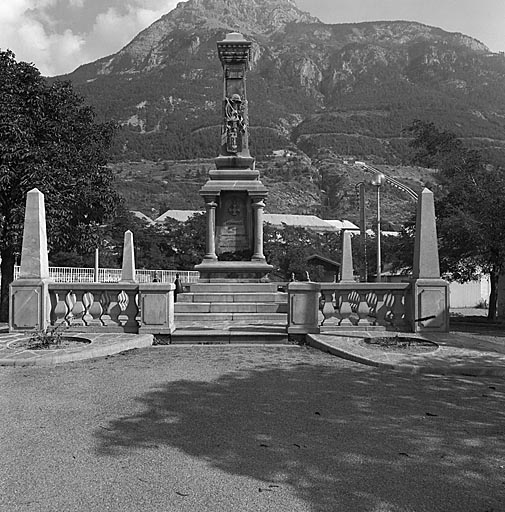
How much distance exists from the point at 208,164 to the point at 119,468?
153 meters

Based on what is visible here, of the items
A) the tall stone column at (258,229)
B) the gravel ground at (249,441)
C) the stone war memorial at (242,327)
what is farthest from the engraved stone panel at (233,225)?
the gravel ground at (249,441)

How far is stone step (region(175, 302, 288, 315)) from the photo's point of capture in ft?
53.5

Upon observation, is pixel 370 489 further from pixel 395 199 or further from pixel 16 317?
pixel 395 199

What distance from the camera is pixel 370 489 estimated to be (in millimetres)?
4105

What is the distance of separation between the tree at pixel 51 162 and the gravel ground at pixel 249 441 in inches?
378

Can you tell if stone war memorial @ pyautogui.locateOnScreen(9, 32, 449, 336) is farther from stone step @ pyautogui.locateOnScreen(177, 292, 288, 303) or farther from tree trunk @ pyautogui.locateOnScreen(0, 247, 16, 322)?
tree trunk @ pyautogui.locateOnScreen(0, 247, 16, 322)

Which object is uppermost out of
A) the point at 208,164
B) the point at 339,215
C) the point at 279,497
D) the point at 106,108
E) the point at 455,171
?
the point at 106,108

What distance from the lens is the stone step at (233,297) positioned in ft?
56.9

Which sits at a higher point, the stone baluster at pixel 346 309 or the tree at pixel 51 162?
the tree at pixel 51 162

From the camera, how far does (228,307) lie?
1655 centimetres

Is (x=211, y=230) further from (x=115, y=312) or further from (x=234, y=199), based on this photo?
(x=115, y=312)

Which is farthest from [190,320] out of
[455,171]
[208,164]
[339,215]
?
[208,164]

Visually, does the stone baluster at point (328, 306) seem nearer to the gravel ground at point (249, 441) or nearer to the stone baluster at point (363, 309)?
the stone baluster at point (363, 309)

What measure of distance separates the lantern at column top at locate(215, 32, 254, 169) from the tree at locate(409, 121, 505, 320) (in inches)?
248
